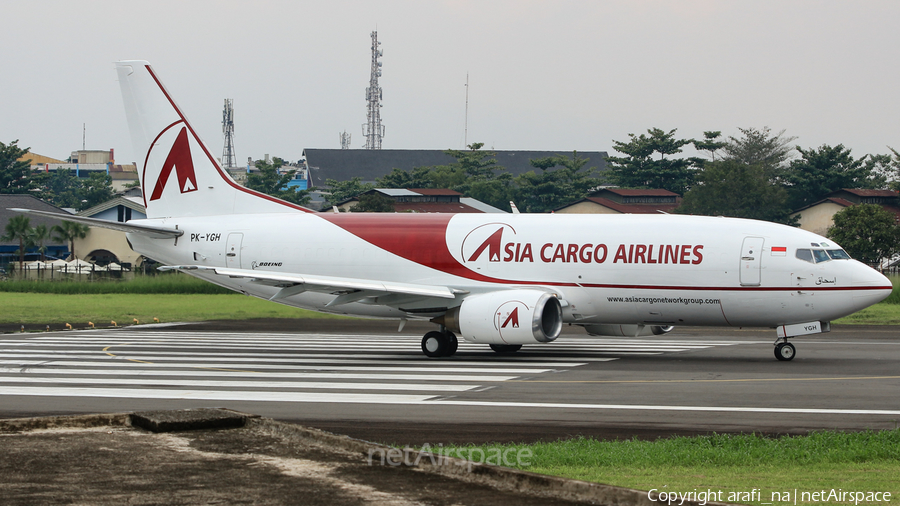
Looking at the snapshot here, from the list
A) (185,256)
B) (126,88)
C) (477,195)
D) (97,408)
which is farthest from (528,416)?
(477,195)

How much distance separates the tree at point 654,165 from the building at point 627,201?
4.48 m

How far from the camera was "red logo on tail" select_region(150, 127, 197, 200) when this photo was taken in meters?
26.4

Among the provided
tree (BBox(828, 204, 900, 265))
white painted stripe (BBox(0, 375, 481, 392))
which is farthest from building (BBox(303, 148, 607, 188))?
white painted stripe (BBox(0, 375, 481, 392))

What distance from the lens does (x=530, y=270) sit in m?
22.2

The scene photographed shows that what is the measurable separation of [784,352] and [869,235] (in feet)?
130

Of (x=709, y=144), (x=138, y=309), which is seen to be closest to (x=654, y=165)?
(x=709, y=144)

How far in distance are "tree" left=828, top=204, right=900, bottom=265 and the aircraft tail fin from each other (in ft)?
134

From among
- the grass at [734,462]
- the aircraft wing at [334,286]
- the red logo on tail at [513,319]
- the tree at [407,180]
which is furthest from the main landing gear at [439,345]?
the tree at [407,180]

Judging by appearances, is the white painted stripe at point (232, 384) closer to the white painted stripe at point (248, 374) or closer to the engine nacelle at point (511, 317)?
the white painted stripe at point (248, 374)

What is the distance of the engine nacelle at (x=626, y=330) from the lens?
2302cm

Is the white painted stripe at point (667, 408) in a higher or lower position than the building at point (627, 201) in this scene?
lower

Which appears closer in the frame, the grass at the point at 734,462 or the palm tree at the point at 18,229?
the grass at the point at 734,462

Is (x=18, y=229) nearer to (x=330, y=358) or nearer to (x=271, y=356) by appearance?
(x=271, y=356)

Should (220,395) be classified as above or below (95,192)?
below
